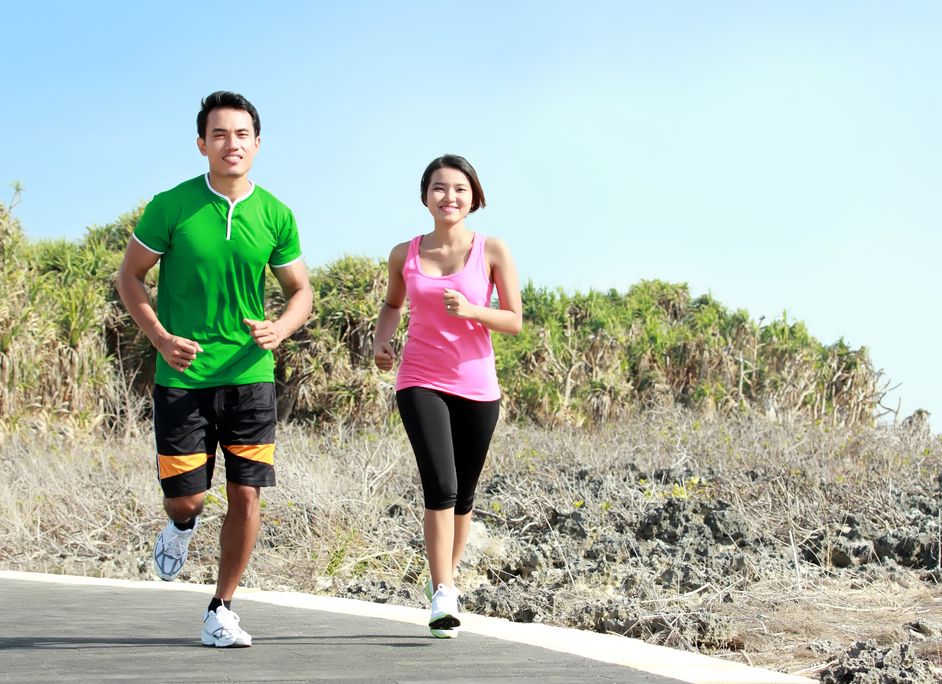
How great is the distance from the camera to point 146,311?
5.34 m

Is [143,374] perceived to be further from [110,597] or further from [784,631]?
[784,631]

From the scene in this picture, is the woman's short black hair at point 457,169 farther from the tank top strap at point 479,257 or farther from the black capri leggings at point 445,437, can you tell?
the black capri leggings at point 445,437

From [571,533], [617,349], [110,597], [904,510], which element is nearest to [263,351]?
[110,597]

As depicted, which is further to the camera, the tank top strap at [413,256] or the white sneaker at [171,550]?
the tank top strap at [413,256]

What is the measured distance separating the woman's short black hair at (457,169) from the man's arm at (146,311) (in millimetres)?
1484

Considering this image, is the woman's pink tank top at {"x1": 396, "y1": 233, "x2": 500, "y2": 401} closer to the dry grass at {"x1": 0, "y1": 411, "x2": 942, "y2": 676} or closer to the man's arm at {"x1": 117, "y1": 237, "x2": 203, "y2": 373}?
the man's arm at {"x1": 117, "y1": 237, "x2": 203, "y2": 373}

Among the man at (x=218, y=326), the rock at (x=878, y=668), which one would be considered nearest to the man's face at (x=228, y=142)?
the man at (x=218, y=326)

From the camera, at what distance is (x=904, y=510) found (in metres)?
10.4

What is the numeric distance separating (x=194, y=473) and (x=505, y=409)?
634 inches

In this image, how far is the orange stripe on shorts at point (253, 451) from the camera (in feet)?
17.4

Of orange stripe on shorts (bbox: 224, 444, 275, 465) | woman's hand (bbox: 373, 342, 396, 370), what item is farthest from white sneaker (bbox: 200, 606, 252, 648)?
woman's hand (bbox: 373, 342, 396, 370)

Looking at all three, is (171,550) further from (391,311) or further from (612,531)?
(612,531)

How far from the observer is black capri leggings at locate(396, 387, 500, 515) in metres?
5.56

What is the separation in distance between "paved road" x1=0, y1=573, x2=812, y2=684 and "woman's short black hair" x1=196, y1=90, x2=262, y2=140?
249 centimetres
